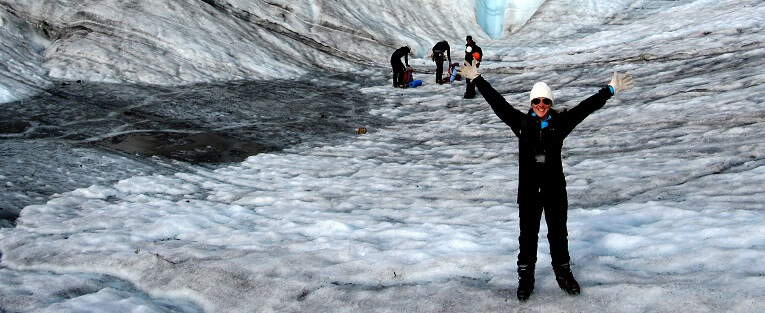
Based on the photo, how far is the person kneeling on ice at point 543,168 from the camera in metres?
4.98

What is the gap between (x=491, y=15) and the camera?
31.2 meters

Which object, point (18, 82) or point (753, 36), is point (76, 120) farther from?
point (753, 36)

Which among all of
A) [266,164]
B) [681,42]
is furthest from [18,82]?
[681,42]

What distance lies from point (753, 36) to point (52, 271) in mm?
17502

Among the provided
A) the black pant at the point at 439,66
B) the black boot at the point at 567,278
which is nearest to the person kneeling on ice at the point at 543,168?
the black boot at the point at 567,278

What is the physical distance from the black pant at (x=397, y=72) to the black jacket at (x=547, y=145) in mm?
15357

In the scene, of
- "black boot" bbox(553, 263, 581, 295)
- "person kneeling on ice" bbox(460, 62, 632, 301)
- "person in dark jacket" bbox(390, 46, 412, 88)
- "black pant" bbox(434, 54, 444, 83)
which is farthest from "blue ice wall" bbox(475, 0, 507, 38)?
"black boot" bbox(553, 263, 581, 295)

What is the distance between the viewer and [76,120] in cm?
1420

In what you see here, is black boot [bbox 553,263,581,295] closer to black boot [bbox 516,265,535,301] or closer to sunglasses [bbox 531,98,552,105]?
black boot [bbox 516,265,535,301]

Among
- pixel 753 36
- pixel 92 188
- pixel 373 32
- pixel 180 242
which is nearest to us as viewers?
pixel 180 242

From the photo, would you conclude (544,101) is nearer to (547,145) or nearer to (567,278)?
(547,145)

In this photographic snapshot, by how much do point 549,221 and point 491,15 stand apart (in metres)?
27.3

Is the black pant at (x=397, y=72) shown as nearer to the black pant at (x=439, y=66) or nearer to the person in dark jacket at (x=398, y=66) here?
the person in dark jacket at (x=398, y=66)

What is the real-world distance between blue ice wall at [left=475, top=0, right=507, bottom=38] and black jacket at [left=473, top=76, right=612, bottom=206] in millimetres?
26605
